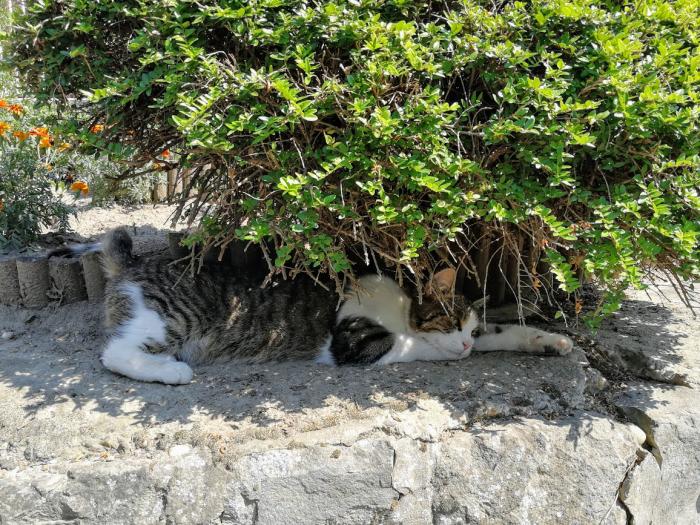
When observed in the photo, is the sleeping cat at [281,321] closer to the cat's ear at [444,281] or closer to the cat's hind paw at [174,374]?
the cat's ear at [444,281]

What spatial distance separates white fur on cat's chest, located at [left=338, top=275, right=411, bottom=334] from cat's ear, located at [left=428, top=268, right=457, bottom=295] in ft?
1.13

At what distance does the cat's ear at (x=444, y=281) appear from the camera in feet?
9.42

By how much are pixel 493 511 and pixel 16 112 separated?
13.1 ft

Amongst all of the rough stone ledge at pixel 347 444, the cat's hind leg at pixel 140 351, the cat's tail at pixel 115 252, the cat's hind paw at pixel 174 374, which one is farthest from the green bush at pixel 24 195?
the cat's hind paw at pixel 174 374

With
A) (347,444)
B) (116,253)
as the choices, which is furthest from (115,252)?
(347,444)

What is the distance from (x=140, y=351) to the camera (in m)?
2.89

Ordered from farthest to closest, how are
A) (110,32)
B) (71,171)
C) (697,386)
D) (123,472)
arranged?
1. (71,171)
2. (697,386)
3. (110,32)
4. (123,472)

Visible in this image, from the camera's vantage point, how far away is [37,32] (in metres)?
2.35

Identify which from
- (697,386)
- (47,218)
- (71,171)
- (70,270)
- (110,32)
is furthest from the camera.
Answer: (71,171)

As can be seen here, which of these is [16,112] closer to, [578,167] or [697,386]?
[578,167]

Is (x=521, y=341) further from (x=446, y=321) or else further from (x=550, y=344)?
(x=446, y=321)

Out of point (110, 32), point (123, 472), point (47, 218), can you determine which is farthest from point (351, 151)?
point (47, 218)

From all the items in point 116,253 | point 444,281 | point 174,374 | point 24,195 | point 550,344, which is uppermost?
point 24,195

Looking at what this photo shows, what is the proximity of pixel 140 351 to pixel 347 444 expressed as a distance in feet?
3.81
